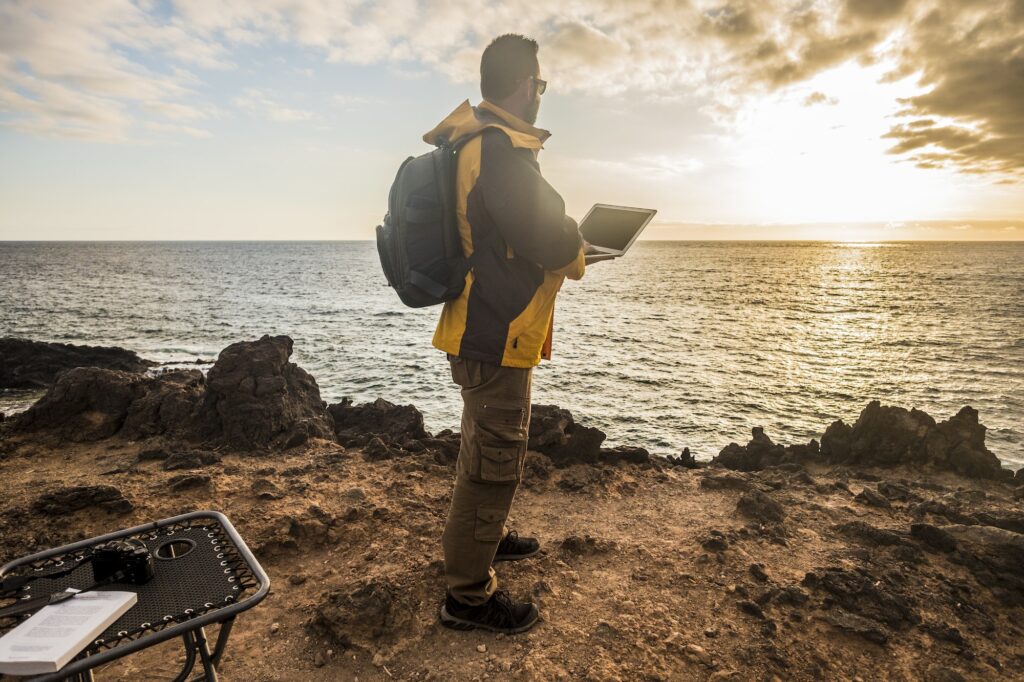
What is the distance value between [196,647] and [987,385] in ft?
74.3

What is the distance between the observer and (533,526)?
188 inches

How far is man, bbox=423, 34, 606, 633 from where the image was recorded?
2.66 m

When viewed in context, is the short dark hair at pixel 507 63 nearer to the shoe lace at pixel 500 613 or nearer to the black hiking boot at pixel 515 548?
the shoe lace at pixel 500 613

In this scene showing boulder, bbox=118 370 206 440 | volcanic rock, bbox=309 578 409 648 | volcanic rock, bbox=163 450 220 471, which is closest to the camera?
volcanic rock, bbox=309 578 409 648

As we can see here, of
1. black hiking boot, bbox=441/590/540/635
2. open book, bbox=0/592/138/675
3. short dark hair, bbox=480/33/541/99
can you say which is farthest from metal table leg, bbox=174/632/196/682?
short dark hair, bbox=480/33/541/99

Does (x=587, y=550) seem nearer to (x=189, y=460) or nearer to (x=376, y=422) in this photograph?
(x=189, y=460)

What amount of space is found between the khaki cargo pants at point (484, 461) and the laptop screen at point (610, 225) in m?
0.83

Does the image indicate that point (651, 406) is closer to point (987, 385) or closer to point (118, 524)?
point (987, 385)

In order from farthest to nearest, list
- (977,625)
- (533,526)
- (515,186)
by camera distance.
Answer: (533,526) < (977,625) < (515,186)

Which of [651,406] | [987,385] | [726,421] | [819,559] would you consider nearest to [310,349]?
[651,406]

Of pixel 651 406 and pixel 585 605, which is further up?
pixel 585 605

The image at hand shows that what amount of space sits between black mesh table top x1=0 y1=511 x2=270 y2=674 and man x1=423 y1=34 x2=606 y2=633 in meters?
1.18

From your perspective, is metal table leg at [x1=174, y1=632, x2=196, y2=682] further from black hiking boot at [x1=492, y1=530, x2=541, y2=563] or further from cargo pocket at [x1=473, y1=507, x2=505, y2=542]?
black hiking boot at [x1=492, y1=530, x2=541, y2=563]

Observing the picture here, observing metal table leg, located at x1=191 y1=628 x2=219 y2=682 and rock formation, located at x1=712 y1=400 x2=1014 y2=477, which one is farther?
rock formation, located at x1=712 y1=400 x2=1014 y2=477
